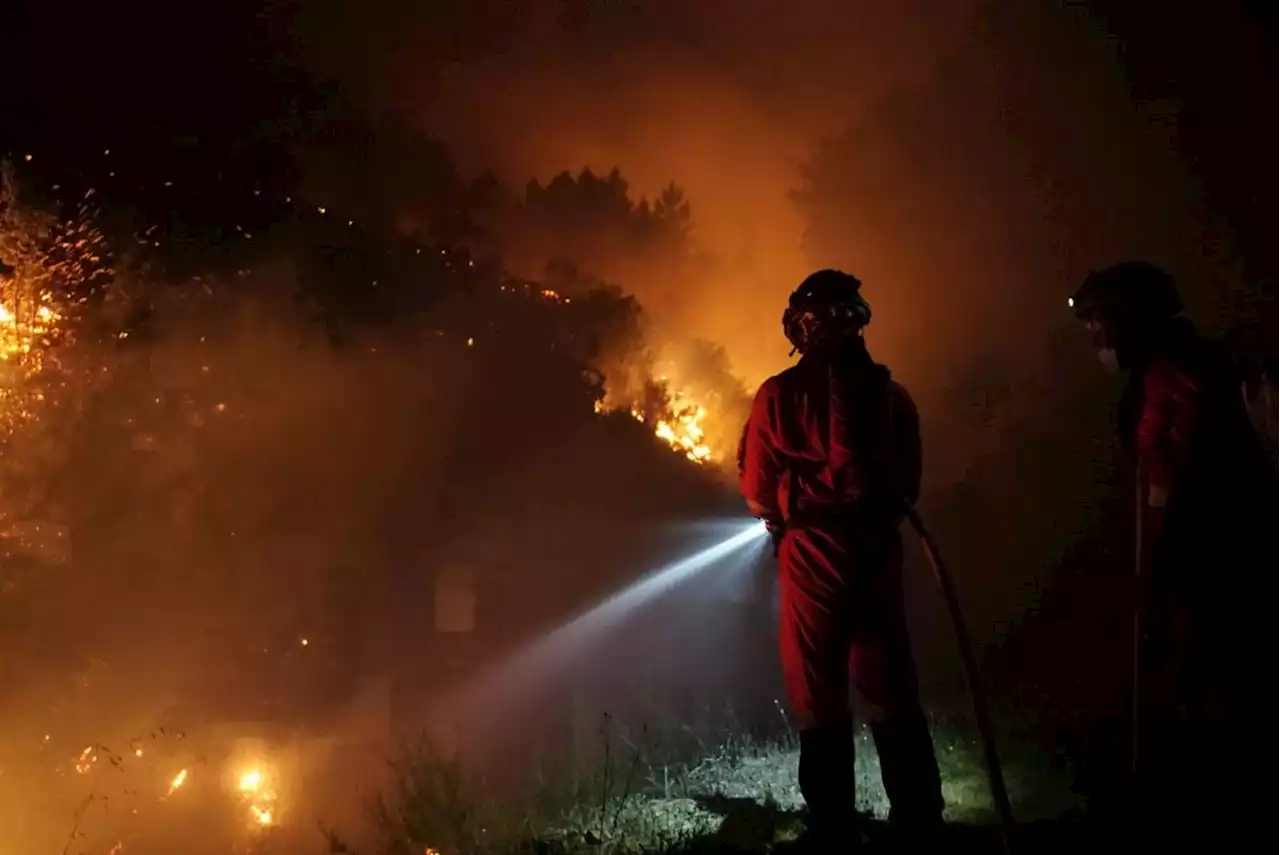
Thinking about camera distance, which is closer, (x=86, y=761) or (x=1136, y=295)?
(x=1136, y=295)

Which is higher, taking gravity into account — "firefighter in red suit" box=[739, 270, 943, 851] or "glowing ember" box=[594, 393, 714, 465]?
"glowing ember" box=[594, 393, 714, 465]

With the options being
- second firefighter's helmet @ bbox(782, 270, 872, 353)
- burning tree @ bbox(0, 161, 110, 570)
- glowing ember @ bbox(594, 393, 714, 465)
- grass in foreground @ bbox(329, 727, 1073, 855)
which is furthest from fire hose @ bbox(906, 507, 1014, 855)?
glowing ember @ bbox(594, 393, 714, 465)

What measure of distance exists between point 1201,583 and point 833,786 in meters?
1.40

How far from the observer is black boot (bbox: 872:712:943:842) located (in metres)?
3.41

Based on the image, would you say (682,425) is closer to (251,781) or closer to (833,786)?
(251,781)

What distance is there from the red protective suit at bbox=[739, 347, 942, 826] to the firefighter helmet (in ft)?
2.69

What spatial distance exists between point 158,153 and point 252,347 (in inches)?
74.6

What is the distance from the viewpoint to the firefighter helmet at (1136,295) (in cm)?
303

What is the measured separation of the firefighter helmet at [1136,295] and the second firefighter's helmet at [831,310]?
2.66 ft

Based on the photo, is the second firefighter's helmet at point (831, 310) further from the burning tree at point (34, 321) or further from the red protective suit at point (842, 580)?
the burning tree at point (34, 321)

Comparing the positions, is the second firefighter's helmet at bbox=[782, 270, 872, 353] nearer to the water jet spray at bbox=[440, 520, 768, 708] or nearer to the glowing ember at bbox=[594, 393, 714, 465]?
the water jet spray at bbox=[440, 520, 768, 708]

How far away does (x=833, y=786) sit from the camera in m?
3.32

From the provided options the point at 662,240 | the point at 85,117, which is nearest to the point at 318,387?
the point at 85,117

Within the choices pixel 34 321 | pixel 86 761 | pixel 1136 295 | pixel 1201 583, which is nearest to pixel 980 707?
pixel 1201 583
